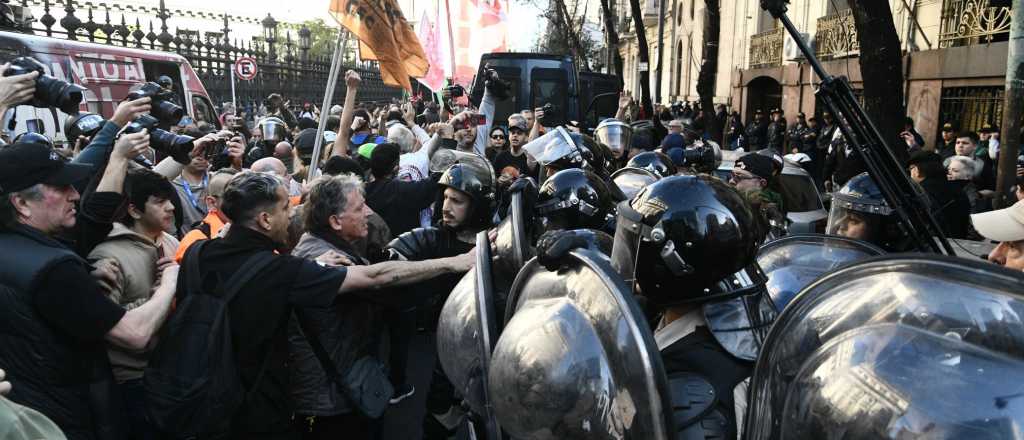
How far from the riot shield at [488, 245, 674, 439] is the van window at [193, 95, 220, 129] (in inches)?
443

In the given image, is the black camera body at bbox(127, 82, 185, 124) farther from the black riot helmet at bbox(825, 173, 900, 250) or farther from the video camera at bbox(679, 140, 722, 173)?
the video camera at bbox(679, 140, 722, 173)

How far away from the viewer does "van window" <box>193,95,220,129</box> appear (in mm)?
11609

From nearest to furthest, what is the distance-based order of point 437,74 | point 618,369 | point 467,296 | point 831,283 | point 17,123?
point 831,283, point 618,369, point 467,296, point 17,123, point 437,74

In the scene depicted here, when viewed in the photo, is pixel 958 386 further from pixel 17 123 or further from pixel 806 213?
pixel 17 123

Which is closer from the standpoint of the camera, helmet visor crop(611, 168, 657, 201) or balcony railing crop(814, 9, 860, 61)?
helmet visor crop(611, 168, 657, 201)

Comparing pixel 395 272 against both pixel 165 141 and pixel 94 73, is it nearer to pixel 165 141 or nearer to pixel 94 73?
pixel 165 141

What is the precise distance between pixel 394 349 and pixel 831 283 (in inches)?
135

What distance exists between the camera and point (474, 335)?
2.22 meters

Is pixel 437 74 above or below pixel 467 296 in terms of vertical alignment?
above

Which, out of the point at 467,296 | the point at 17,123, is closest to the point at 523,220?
the point at 467,296

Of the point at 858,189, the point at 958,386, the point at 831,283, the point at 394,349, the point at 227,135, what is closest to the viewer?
the point at 958,386

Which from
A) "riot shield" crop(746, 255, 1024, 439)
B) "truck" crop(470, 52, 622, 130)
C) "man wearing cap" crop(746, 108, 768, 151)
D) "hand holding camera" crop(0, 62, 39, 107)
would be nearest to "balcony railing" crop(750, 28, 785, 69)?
"man wearing cap" crop(746, 108, 768, 151)

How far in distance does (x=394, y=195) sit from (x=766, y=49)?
21.5 metres

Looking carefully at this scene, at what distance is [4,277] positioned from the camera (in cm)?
210
